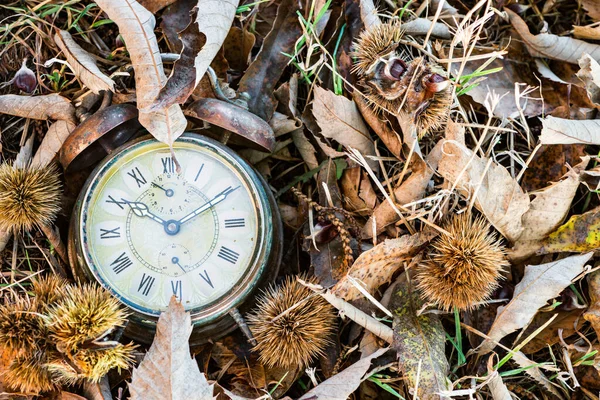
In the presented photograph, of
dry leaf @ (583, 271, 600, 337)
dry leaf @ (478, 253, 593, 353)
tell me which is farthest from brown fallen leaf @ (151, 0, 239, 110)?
dry leaf @ (583, 271, 600, 337)

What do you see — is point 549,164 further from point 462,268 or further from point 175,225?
point 175,225

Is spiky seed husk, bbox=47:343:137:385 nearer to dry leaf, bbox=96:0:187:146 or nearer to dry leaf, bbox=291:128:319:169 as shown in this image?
dry leaf, bbox=96:0:187:146

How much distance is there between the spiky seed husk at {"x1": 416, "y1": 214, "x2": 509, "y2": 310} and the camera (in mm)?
1856

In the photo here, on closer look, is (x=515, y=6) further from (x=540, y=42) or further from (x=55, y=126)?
(x=55, y=126)

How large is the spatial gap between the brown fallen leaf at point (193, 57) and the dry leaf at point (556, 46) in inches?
44.0

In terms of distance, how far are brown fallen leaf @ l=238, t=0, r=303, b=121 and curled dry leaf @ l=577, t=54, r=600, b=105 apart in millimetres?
954

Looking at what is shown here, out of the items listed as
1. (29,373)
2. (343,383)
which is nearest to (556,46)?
(343,383)

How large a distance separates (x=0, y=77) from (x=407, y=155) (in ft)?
4.90

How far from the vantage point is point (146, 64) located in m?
1.95

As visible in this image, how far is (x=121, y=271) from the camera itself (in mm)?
2080

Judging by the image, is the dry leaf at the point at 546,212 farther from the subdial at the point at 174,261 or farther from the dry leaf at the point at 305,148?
the subdial at the point at 174,261

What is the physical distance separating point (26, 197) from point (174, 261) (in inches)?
19.6

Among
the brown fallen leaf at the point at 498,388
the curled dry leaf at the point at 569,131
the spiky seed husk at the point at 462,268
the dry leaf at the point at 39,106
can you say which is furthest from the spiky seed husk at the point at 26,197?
the curled dry leaf at the point at 569,131

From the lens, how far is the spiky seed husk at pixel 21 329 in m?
1.88
